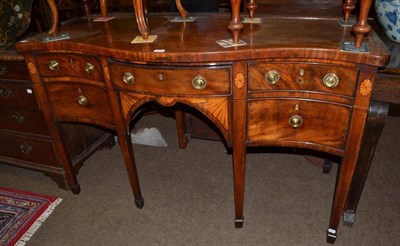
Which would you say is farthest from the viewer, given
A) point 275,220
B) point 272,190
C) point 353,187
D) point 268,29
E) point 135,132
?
point 135,132

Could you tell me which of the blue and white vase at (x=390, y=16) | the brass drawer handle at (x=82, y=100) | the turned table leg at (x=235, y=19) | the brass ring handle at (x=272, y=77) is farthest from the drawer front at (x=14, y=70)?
the blue and white vase at (x=390, y=16)

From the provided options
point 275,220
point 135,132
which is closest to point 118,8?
point 135,132

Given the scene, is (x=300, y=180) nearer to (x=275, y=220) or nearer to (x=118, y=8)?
(x=275, y=220)

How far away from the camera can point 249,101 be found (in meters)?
1.31

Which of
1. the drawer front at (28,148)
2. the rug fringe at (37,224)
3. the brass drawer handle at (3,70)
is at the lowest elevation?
the rug fringe at (37,224)

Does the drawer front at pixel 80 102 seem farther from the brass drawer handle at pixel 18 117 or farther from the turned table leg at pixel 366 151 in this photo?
the turned table leg at pixel 366 151

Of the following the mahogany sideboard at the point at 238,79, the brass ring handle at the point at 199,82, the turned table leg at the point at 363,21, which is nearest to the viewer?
the turned table leg at the point at 363,21

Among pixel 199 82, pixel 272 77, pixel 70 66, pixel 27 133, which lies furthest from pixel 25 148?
pixel 272 77

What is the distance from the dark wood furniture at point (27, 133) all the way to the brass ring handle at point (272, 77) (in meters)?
1.21

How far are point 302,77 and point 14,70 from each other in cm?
144

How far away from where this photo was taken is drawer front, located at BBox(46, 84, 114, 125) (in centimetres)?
156

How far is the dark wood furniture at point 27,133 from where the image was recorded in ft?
5.66

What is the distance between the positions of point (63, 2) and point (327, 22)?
3.43 meters

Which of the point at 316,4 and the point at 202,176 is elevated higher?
the point at 316,4
